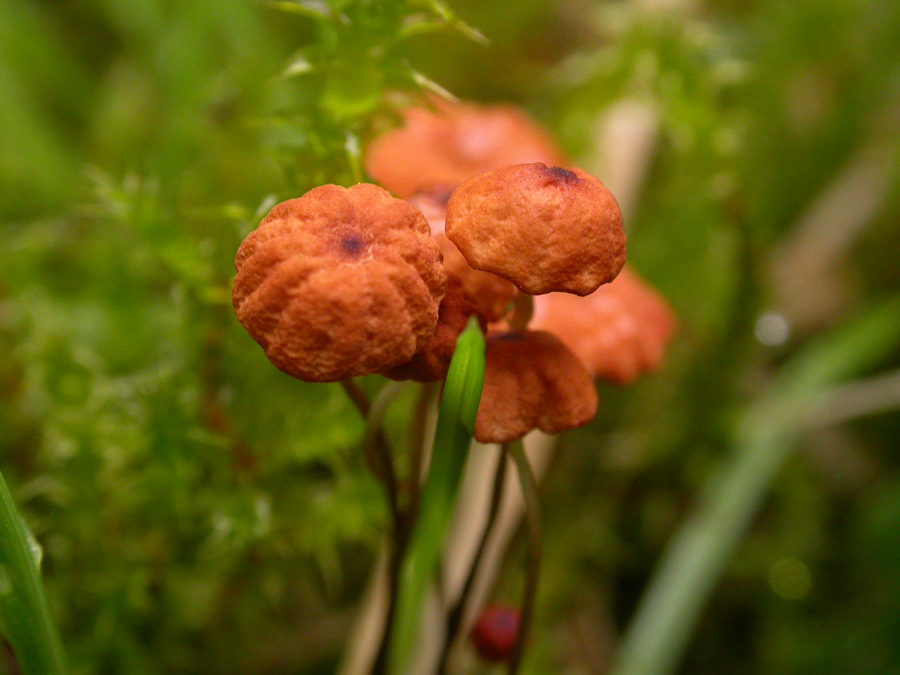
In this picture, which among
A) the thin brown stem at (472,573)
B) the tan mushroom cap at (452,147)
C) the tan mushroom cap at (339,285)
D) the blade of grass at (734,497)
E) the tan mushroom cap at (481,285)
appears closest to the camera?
the tan mushroom cap at (339,285)

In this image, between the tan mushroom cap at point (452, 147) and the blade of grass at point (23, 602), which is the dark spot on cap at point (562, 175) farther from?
the tan mushroom cap at point (452, 147)

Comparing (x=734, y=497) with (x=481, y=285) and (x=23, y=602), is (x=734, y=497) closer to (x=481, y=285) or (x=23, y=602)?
(x=481, y=285)

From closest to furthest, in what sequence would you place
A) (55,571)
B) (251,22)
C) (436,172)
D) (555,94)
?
(55,571), (436,172), (251,22), (555,94)

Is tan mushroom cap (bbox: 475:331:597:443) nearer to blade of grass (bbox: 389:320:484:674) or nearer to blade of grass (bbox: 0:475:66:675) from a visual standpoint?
blade of grass (bbox: 389:320:484:674)

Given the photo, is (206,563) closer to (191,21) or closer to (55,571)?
(55,571)

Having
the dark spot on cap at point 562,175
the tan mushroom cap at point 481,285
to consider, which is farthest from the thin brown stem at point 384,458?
the dark spot on cap at point 562,175

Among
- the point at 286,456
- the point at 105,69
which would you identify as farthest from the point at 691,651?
the point at 105,69

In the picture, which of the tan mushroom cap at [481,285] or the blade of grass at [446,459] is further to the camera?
the tan mushroom cap at [481,285]

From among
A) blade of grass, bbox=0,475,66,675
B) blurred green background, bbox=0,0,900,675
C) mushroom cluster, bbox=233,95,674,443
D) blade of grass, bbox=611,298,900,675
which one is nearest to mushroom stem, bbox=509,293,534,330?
mushroom cluster, bbox=233,95,674,443
